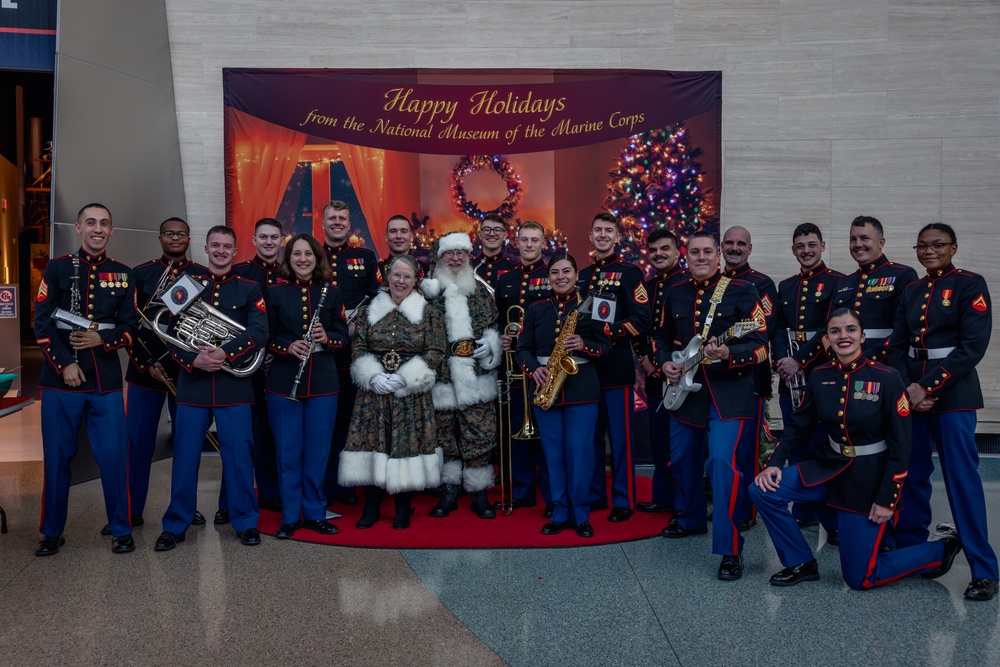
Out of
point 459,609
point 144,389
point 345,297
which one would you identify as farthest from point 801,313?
point 144,389

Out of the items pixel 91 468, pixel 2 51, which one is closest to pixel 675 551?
pixel 91 468

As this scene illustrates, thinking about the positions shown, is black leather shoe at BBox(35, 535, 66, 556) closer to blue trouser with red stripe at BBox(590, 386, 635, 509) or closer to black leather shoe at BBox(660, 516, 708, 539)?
blue trouser with red stripe at BBox(590, 386, 635, 509)

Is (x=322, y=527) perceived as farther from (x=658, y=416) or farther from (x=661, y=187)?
(x=661, y=187)

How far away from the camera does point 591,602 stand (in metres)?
3.67

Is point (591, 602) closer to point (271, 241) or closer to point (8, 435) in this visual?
point (271, 241)

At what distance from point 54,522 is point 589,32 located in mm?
5496

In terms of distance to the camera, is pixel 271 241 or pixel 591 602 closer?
pixel 591 602

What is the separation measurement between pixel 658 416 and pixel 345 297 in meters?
2.18

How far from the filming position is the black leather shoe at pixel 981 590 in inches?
144

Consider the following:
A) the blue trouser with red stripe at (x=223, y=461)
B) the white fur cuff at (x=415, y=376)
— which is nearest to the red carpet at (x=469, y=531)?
the blue trouser with red stripe at (x=223, y=461)

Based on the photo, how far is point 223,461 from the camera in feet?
14.8

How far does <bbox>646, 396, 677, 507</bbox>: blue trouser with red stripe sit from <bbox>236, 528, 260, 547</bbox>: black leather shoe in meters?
2.41

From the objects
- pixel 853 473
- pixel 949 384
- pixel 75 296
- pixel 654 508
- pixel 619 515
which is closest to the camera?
pixel 853 473

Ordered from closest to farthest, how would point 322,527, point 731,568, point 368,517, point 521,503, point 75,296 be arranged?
point 731,568
point 75,296
point 322,527
point 368,517
point 521,503
